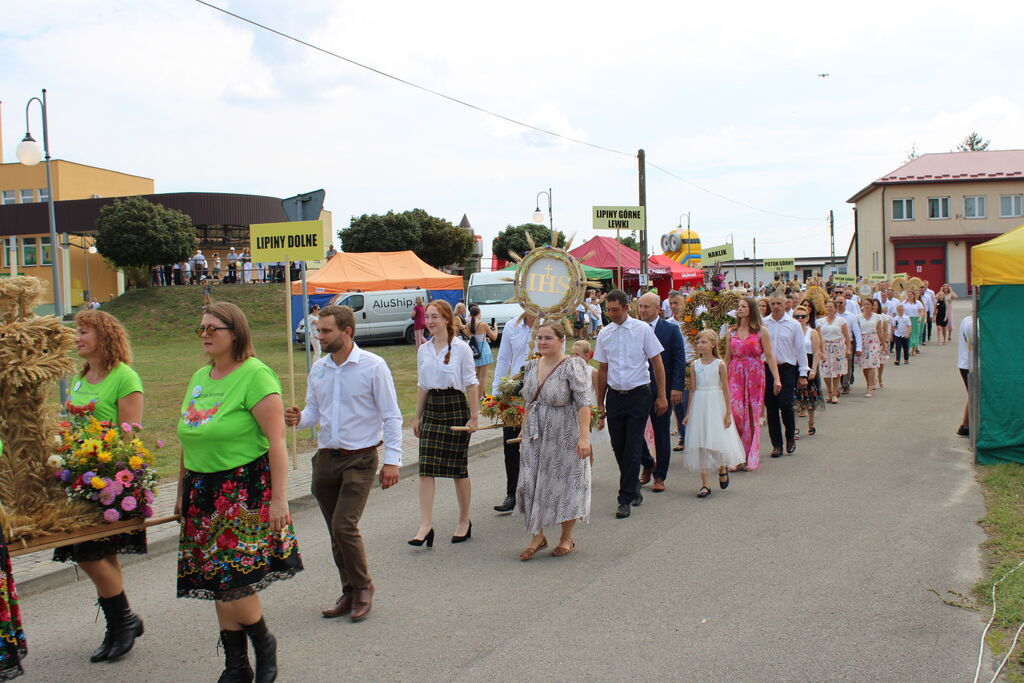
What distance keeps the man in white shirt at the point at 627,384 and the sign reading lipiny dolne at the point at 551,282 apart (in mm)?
508

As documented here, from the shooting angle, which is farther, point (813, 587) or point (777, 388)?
point (777, 388)

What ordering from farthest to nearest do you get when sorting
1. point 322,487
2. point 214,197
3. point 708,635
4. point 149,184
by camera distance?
point 149,184 < point 214,197 < point 322,487 < point 708,635

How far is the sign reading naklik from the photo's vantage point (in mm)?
15148

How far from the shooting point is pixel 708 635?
189 inches

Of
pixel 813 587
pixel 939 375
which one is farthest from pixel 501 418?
pixel 939 375

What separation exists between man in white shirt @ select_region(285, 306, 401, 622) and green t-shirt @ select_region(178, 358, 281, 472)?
3.51ft

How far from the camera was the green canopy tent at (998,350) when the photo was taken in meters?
9.11

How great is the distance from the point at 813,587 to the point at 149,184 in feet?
200

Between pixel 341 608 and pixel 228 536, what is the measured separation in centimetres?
Answer: 155

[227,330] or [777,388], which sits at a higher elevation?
[227,330]

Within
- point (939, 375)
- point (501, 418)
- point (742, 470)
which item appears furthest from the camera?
point (939, 375)

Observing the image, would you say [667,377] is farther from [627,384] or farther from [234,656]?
[234,656]

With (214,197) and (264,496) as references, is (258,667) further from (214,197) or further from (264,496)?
(214,197)

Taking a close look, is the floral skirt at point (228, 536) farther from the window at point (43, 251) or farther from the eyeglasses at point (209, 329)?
the window at point (43, 251)
